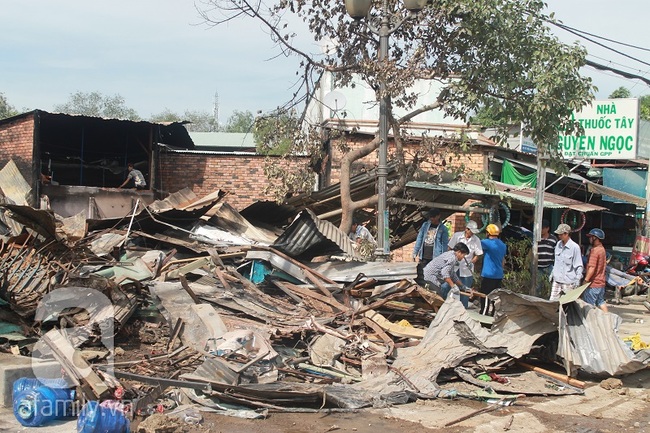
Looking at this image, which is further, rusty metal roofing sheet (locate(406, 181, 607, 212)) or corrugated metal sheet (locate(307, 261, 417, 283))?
rusty metal roofing sheet (locate(406, 181, 607, 212))

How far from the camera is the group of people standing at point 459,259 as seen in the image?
31.0 ft

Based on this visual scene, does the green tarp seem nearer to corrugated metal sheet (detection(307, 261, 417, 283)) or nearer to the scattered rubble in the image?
corrugated metal sheet (detection(307, 261, 417, 283))

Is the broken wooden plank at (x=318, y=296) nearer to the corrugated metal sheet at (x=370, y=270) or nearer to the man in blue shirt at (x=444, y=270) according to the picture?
the corrugated metal sheet at (x=370, y=270)

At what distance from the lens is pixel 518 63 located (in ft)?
33.9

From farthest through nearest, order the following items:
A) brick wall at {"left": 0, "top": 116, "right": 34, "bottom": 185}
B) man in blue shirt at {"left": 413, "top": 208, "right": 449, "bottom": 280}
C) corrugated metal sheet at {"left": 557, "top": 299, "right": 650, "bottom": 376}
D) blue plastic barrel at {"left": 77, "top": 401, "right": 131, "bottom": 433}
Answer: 1. brick wall at {"left": 0, "top": 116, "right": 34, "bottom": 185}
2. man in blue shirt at {"left": 413, "top": 208, "right": 449, "bottom": 280}
3. corrugated metal sheet at {"left": 557, "top": 299, "right": 650, "bottom": 376}
4. blue plastic barrel at {"left": 77, "top": 401, "right": 131, "bottom": 433}

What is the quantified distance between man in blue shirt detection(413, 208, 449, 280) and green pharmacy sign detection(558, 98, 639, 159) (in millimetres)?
4663

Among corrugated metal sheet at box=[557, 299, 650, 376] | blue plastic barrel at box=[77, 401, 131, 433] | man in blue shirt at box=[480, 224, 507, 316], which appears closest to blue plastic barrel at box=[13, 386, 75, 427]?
blue plastic barrel at box=[77, 401, 131, 433]

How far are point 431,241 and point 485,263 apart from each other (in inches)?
37.6

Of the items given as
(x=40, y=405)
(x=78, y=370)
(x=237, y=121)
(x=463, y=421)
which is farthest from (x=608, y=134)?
(x=237, y=121)

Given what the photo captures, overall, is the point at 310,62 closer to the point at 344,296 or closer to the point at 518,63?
the point at 518,63

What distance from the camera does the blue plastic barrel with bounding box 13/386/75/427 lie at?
5.56 meters

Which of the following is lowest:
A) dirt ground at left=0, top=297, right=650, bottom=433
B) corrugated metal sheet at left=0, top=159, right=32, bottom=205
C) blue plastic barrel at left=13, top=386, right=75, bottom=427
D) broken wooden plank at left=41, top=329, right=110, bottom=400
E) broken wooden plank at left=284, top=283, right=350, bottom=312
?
dirt ground at left=0, top=297, right=650, bottom=433

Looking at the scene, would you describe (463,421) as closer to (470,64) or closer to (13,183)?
(470,64)

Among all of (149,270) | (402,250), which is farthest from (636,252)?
(149,270)
